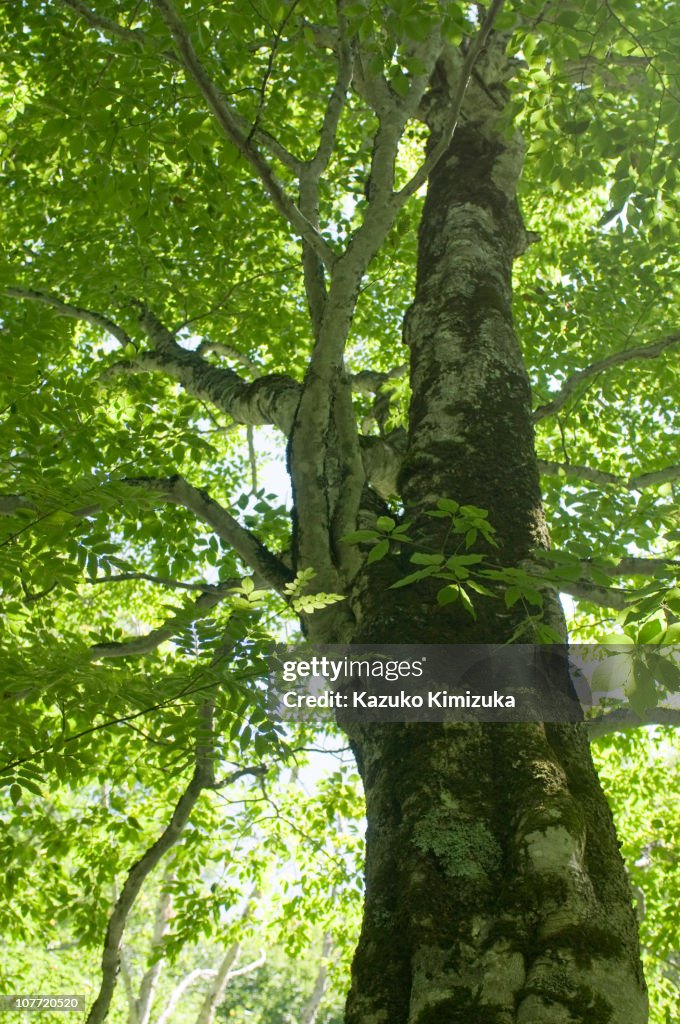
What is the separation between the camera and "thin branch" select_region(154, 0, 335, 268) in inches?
114

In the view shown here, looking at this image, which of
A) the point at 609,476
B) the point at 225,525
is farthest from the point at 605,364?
the point at 225,525

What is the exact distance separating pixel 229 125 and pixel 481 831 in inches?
112

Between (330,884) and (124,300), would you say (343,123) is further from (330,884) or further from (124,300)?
(330,884)

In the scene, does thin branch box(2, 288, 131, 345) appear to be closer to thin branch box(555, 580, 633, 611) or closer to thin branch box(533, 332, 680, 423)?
thin branch box(533, 332, 680, 423)

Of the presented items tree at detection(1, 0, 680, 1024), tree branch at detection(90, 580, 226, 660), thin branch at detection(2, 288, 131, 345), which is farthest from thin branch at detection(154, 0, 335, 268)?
thin branch at detection(2, 288, 131, 345)

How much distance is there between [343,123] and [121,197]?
4.73 meters

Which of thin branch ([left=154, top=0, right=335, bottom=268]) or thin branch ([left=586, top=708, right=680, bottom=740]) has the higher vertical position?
thin branch ([left=154, top=0, right=335, bottom=268])

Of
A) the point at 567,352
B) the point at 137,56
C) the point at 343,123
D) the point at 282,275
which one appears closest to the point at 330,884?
the point at 567,352

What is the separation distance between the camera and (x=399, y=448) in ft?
13.6

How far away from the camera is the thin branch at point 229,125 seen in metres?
2.89

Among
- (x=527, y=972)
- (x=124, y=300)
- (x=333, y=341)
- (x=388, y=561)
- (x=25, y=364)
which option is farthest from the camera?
(x=124, y=300)

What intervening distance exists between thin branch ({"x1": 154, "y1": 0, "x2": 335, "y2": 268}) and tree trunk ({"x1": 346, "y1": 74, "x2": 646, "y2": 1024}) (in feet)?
2.96

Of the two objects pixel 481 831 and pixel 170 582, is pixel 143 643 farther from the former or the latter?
pixel 481 831

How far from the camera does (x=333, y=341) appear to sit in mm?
3119
